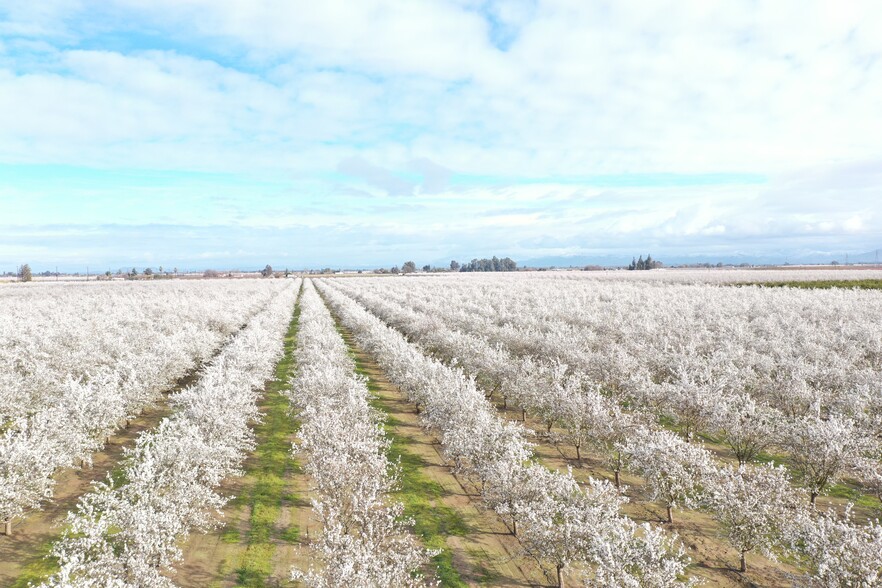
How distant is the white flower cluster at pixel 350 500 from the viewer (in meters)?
12.0

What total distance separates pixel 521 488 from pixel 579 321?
149 feet

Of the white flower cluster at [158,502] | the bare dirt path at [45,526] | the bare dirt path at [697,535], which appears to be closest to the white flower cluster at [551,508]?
the bare dirt path at [697,535]

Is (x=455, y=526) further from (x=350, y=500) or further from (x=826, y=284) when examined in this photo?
(x=826, y=284)

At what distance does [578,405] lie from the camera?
2461 centimetres

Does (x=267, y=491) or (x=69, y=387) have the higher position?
(x=69, y=387)

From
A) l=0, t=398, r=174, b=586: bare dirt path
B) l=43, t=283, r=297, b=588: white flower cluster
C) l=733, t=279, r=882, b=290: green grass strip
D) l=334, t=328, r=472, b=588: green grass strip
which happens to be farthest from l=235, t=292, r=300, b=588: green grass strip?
l=733, t=279, r=882, b=290: green grass strip

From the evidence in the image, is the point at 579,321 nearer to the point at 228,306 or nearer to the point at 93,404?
the point at 93,404

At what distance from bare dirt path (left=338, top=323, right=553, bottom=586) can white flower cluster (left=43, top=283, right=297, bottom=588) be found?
923 cm

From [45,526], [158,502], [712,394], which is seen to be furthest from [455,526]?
[45,526]

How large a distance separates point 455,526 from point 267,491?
10.0 meters

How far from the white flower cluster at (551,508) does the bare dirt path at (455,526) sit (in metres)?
0.86

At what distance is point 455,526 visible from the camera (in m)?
19.6

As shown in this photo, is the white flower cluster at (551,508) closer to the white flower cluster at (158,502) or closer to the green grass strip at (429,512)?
the green grass strip at (429,512)

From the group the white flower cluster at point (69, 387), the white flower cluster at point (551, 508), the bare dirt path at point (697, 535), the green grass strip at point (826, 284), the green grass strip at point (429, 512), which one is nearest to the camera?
the white flower cluster at point (551, 508)
